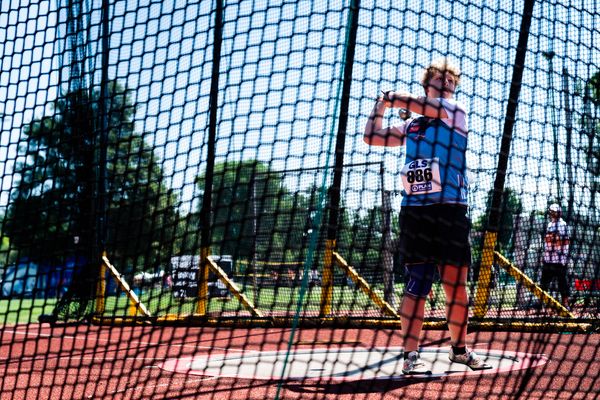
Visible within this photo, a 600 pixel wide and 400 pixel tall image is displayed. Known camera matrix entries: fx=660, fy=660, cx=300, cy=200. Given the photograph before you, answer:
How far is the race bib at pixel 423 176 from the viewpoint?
2.78 meters

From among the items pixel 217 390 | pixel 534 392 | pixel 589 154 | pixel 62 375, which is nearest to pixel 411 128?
pixel 589 154

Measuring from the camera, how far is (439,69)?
278 centimetres

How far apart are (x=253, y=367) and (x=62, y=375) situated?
97 cm

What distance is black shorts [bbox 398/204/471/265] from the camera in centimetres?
280

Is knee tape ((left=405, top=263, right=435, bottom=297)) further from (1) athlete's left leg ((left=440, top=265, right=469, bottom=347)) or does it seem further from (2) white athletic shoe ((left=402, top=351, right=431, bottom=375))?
(2) white athletic shoe ((left=402, top=351, right=431, bottom=375))

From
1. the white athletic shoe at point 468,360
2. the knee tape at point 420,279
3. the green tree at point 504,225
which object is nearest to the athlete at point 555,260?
the green tree at point 504,225

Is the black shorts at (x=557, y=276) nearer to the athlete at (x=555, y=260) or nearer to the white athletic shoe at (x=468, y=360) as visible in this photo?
the athlete at (x=555, y=260)

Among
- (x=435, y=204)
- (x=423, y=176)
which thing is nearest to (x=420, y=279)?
(x=435, y=204)

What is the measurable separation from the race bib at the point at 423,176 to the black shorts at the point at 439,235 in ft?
0.27

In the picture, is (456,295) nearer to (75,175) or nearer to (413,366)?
(413,366)

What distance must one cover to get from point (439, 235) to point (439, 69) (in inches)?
27.6

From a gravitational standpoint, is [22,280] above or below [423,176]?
below

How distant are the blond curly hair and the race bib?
0.34 m

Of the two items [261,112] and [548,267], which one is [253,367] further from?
[548,267]
